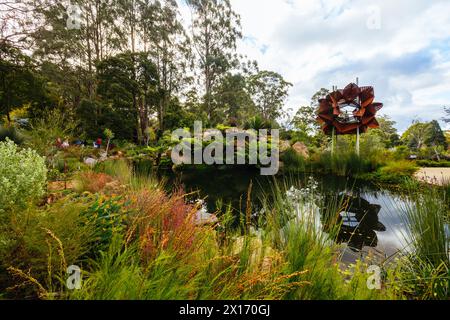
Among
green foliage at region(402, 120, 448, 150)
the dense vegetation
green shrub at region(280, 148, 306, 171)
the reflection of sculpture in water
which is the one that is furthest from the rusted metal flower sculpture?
green foliage at region(402, 120, 448, 150)

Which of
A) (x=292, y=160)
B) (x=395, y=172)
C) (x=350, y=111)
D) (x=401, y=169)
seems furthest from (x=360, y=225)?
(x=350, y=111)

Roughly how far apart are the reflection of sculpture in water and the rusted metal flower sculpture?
567 cm

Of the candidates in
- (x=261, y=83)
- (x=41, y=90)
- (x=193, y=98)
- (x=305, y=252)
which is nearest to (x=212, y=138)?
(x=41, y=90)

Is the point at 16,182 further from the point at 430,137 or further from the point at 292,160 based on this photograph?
the point at 430,137

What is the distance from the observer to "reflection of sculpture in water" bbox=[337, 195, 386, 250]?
2.17 m

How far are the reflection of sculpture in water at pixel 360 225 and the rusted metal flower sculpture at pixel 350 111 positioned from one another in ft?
18.6

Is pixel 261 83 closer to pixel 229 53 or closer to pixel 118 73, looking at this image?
pixel 229 53

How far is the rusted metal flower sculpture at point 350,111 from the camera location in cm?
805

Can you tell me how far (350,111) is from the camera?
28.1 ft

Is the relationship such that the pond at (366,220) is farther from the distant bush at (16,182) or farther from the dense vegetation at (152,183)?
the distant bush at (16,182)

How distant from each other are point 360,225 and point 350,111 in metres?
7.44

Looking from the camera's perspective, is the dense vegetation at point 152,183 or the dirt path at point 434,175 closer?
the dense vegetation at point 152,183

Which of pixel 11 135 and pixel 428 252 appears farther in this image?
pixel 11 135

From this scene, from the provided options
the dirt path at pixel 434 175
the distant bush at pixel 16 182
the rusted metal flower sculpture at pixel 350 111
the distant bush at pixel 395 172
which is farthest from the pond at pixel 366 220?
the rusted metal flower sculpture at pixel 350 111
